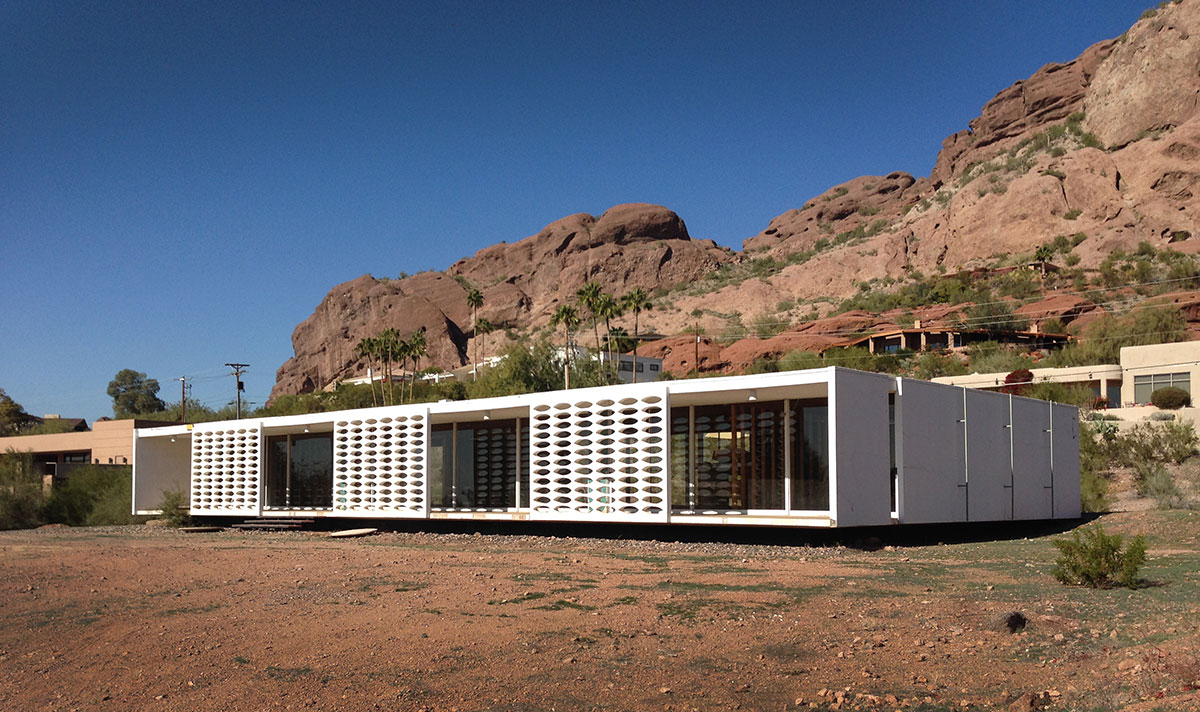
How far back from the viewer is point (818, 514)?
1714 cm

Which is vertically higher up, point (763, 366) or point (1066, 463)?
point (763, 366)

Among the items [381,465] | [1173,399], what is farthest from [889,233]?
[381,465]

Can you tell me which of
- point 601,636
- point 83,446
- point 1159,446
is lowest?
point 601,636

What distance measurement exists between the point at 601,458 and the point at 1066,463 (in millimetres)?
12402

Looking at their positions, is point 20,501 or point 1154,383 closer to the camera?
point 20,501

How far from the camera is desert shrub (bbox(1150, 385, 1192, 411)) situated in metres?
38.7

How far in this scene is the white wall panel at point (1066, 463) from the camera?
23.9 m

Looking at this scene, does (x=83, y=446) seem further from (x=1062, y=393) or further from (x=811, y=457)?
(x=1062, y=393)

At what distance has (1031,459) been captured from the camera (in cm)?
2262

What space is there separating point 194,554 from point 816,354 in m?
43.2

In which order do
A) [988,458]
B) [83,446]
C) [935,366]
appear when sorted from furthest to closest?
[935,366], [83,446], [988,458]

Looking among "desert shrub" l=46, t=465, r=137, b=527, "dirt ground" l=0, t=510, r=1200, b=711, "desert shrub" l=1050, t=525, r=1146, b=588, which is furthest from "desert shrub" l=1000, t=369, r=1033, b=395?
"desert shrub" l=46, t=465, r=137, b=527

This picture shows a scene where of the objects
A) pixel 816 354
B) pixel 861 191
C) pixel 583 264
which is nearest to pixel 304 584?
pixel 816 354

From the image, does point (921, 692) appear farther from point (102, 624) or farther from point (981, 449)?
point (981, 449)
